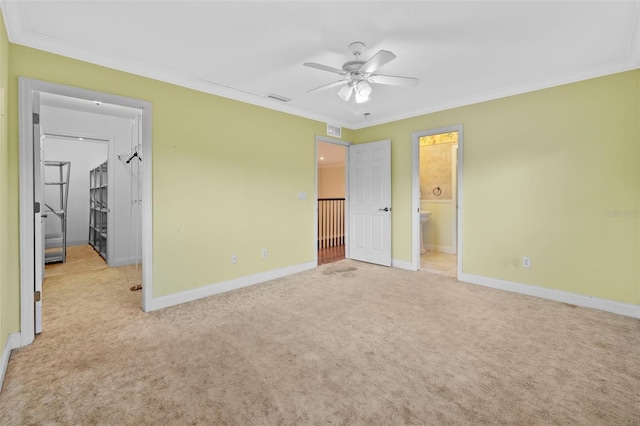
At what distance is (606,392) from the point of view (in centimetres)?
179

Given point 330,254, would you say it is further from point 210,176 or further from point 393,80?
point 393,80

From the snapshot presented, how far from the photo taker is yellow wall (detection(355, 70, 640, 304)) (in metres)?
2.96

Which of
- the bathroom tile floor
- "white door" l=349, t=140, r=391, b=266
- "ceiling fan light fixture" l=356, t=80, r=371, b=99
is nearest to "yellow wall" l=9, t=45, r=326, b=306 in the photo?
"white door" l=349, t=140, r=391, b=266

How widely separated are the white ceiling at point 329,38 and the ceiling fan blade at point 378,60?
0.65 feet

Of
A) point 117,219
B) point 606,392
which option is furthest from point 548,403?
point 117,219

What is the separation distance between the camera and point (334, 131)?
5.14 m

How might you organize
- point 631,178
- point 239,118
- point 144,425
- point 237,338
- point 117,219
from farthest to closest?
point 117,219, point 239,118, point 631,178, point 237,338, point 144,425

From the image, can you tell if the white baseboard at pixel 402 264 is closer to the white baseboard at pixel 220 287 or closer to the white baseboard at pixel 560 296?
the white baseboard at pixel 560 296

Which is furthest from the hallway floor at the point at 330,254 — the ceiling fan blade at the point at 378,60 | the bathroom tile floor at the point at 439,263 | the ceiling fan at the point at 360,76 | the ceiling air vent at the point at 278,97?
the ceiling fan blade at the point at 378,60

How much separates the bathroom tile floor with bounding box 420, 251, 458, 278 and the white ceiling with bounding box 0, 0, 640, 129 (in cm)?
269

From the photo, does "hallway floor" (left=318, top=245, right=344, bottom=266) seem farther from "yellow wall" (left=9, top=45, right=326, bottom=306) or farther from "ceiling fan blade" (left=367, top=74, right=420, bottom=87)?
"ceiling fan blade" (left=367, top=74, right=420, bottom=87)

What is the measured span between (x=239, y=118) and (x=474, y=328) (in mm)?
3545

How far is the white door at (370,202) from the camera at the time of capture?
16.2 feet

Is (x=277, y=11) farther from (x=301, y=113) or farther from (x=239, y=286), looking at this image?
(x=239, y=286)
